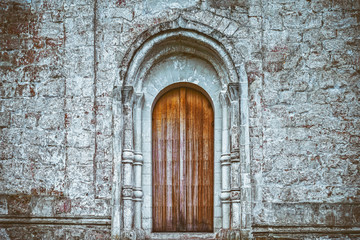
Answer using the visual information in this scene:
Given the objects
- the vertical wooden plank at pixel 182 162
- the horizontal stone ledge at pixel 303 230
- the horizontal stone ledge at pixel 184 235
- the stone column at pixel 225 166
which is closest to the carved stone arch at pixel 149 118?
the stone column at pixel 225 166

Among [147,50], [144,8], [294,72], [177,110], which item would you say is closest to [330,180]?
[294,72]

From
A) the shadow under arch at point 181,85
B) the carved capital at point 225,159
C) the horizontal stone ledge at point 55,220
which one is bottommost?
the horizontal stone ledge at point 55,220

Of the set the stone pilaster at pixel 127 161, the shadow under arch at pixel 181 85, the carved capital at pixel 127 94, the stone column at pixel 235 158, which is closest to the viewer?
the stone column at pixel 235 158

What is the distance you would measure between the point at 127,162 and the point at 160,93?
4.19 feet

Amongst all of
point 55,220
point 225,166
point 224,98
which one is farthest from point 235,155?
point 55,220

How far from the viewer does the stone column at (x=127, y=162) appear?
7.05m

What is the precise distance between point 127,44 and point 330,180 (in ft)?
12.3

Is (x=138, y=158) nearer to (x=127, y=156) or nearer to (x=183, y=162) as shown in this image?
(x=127, y=156)

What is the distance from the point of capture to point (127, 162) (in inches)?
282

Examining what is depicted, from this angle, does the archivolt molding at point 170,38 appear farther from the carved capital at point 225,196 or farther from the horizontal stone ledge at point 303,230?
the horizontal stone ledge at point 303,230

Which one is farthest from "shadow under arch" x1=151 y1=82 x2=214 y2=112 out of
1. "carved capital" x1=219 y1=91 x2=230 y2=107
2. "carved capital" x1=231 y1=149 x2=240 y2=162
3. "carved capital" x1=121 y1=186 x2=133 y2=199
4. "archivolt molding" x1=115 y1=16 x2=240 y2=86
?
"carved capital" x1=121 y1=186 x2=133 y2=199

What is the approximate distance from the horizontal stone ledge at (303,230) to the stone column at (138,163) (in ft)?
5.86

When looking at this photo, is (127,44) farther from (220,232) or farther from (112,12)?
(220,232)

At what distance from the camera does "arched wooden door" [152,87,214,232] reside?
24.5ft
